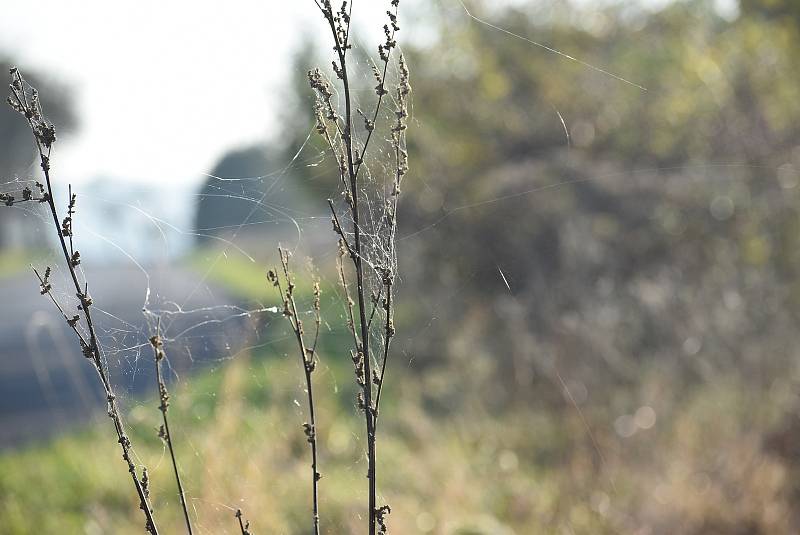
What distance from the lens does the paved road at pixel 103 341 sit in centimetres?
184

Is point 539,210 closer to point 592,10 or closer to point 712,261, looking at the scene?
point 712,261

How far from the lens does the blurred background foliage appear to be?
4.19 m

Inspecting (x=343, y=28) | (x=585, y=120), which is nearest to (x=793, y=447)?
(x=343, y=28)

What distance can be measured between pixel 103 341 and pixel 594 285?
567cm

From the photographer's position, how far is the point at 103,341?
5.83 ft

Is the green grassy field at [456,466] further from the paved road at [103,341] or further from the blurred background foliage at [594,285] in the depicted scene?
the paved road at [103,341]

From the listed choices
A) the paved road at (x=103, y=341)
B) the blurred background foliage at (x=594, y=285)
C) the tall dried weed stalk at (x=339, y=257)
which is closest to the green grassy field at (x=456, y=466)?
the blurred background foliage at (x=594, y=285)

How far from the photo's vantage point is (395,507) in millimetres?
4133

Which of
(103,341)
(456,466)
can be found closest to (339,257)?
(103,341)

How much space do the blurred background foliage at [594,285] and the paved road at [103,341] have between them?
1.12 feet

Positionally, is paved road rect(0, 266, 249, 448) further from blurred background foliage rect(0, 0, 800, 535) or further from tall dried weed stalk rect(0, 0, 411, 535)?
blurred background foliage rect(0, 0, 800, 535)

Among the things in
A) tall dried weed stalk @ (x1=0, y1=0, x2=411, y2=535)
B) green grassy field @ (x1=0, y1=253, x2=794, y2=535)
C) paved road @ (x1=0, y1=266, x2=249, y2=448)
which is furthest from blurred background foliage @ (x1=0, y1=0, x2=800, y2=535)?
tall dried weed stalk @ (x1=0, y1=0, x2=411, y2=535)

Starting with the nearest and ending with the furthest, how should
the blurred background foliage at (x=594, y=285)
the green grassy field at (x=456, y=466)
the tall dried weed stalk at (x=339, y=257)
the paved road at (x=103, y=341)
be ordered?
the tall dried weed stalk at (x=339, y=257)
the paved road at (x=103, y=341)
the green grassy field at (x=456, y=466)
the blurred background foliage at (x=594, y=285)

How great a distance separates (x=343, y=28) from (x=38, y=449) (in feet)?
19.3
